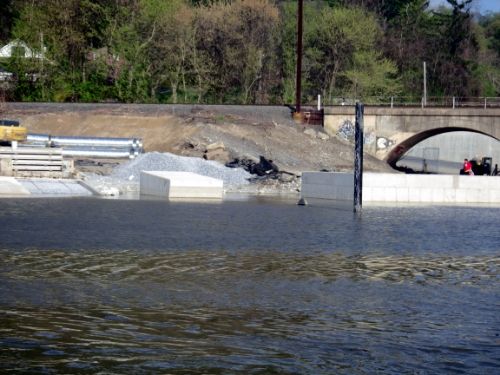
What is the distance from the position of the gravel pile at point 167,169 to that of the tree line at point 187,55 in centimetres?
3038

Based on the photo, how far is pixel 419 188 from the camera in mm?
41656

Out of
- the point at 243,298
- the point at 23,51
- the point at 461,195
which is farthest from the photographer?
the point at 23,51

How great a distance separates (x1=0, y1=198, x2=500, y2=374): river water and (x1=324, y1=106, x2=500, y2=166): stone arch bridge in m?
37.9

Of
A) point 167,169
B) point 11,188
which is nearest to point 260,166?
point 167,169

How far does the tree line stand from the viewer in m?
81.9

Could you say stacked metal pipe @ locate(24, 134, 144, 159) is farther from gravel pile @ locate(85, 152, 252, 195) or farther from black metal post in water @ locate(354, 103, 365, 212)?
black metal post in water @ locate(354, 103, 365, 212)

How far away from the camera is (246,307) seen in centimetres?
1552

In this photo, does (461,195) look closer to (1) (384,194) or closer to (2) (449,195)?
(2) (449,195)

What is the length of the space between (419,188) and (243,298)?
26511 millimetres

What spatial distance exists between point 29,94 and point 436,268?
→ 65.4 meters

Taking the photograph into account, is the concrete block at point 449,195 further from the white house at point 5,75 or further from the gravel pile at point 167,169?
the white house at point 5,75

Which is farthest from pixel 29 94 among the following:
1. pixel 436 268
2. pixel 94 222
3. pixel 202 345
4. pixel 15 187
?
pixel 202 345

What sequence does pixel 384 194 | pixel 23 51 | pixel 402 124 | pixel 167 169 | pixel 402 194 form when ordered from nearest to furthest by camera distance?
pixel 384 194 → pixel 402 194 → pixel 167 169 → pixel 402 124 → pixel 23 51

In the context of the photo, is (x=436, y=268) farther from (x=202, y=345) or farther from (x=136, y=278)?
(x=202, y=345)
